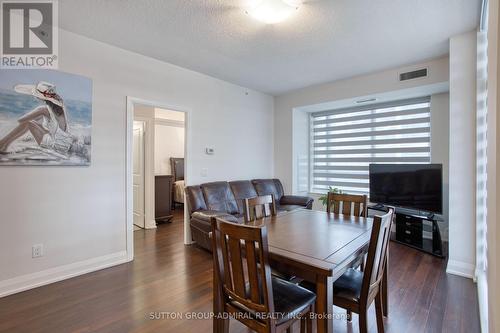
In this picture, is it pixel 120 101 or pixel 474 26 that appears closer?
pixel 474 26

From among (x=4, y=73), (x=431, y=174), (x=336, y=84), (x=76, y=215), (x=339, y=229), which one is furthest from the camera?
(x=336, y=84)

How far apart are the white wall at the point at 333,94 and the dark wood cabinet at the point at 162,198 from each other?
7.85 ft

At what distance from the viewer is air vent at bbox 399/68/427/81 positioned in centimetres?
362

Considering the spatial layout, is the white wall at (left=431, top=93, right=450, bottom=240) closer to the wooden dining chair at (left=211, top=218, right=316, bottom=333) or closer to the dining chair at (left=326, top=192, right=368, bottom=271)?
the dining chair at (left=326, top=192, right=368, bottom=271)

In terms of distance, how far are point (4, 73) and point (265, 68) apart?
309cm

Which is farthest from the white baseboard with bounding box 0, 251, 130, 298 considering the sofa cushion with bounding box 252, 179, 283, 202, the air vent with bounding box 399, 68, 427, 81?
the air vent with bounding box 399, 68, 427, 81

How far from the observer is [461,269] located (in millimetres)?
2791

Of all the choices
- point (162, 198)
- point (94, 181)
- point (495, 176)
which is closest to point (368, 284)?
point (495, 176)

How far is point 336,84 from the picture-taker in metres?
4.54

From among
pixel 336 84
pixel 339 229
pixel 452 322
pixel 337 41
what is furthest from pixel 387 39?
pixel 452 322

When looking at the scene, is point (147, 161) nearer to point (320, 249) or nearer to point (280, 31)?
point (280, 31)

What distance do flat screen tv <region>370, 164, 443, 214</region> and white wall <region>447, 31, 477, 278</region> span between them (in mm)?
574

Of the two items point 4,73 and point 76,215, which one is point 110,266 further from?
point 4,73

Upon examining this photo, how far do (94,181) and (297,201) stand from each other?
3.38 meters
